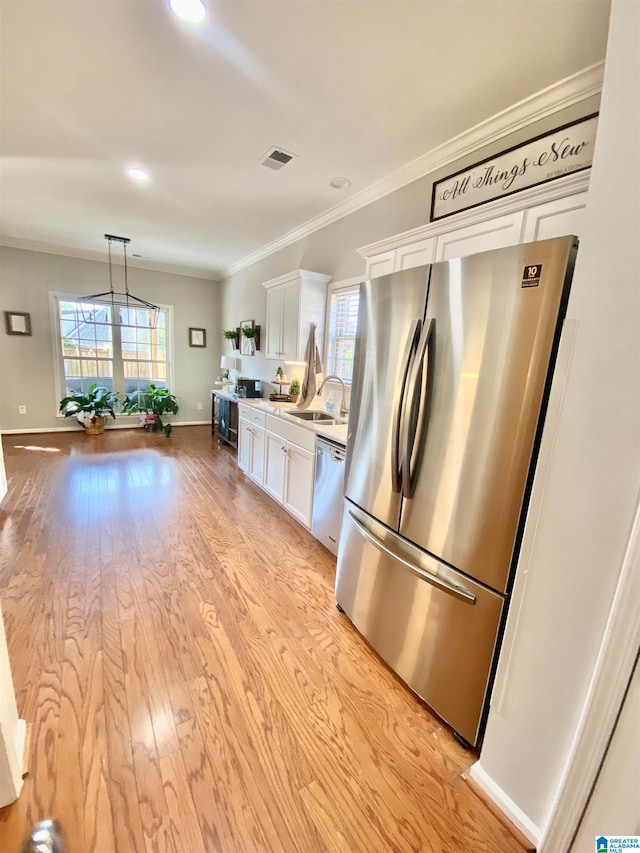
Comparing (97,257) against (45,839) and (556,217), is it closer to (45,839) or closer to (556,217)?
(556,217)

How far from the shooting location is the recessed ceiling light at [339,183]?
2.85 m

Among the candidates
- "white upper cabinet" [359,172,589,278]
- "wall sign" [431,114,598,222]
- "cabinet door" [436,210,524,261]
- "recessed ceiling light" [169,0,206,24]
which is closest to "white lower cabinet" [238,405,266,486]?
→ "white upper cabinet" [359,172,589,278]

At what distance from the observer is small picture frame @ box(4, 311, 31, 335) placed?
17.2 feet

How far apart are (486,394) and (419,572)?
785 millimetres

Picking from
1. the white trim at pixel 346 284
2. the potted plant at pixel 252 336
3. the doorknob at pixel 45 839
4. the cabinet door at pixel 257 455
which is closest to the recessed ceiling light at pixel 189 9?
the white trim at pixel 346 284

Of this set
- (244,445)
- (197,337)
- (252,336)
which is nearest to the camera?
(244,445)

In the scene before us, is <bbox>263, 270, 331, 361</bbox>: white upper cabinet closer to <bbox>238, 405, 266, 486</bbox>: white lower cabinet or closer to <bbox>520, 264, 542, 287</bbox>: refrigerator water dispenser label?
<bbox>238, 405, 266, 486</bbox>: white lower cabinet

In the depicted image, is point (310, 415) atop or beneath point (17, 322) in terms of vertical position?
beneath

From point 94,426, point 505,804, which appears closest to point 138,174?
point 94,426

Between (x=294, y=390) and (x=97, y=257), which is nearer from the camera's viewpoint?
(x=294, y=390)

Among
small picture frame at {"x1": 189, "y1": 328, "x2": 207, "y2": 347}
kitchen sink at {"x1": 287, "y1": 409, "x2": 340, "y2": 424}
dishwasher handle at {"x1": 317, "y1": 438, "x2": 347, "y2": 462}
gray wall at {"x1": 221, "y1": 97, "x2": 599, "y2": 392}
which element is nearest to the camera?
gray wall at {"x1": 221, "y1": 97, "x2": 599, "y2": 392}

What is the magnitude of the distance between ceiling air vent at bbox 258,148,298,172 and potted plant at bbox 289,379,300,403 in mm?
2131

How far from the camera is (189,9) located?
1.48 m

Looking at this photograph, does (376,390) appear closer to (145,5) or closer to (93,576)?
(145,5)
